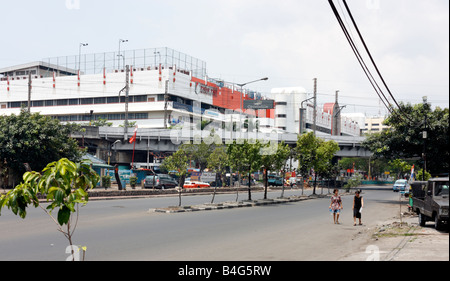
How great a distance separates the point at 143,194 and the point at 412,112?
81.4 feet

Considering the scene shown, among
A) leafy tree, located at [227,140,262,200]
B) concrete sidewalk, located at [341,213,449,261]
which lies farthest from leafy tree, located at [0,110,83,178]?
concrete sidewalk, located at [341,213,449,261]

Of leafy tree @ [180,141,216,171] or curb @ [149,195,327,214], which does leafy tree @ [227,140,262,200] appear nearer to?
curb @ [149,195,327,214]

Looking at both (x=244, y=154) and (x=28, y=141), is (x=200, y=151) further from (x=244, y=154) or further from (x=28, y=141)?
(x=244, y=154)

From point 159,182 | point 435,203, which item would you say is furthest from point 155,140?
point 435,203

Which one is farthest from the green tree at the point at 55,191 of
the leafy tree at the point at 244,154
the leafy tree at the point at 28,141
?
the leafy tree at the point at 28,141

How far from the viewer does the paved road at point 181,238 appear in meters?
12.1

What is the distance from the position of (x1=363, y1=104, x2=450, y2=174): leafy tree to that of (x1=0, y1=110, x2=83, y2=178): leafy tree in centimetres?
3023

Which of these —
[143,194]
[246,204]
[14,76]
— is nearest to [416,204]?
[246,204]

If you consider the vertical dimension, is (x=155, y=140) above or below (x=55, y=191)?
above

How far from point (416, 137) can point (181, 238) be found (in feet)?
96.4

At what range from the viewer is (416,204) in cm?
2117

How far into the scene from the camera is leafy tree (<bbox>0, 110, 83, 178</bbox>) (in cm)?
4106

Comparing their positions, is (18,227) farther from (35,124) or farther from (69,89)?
(69,89)

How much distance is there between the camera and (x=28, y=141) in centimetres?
4134
